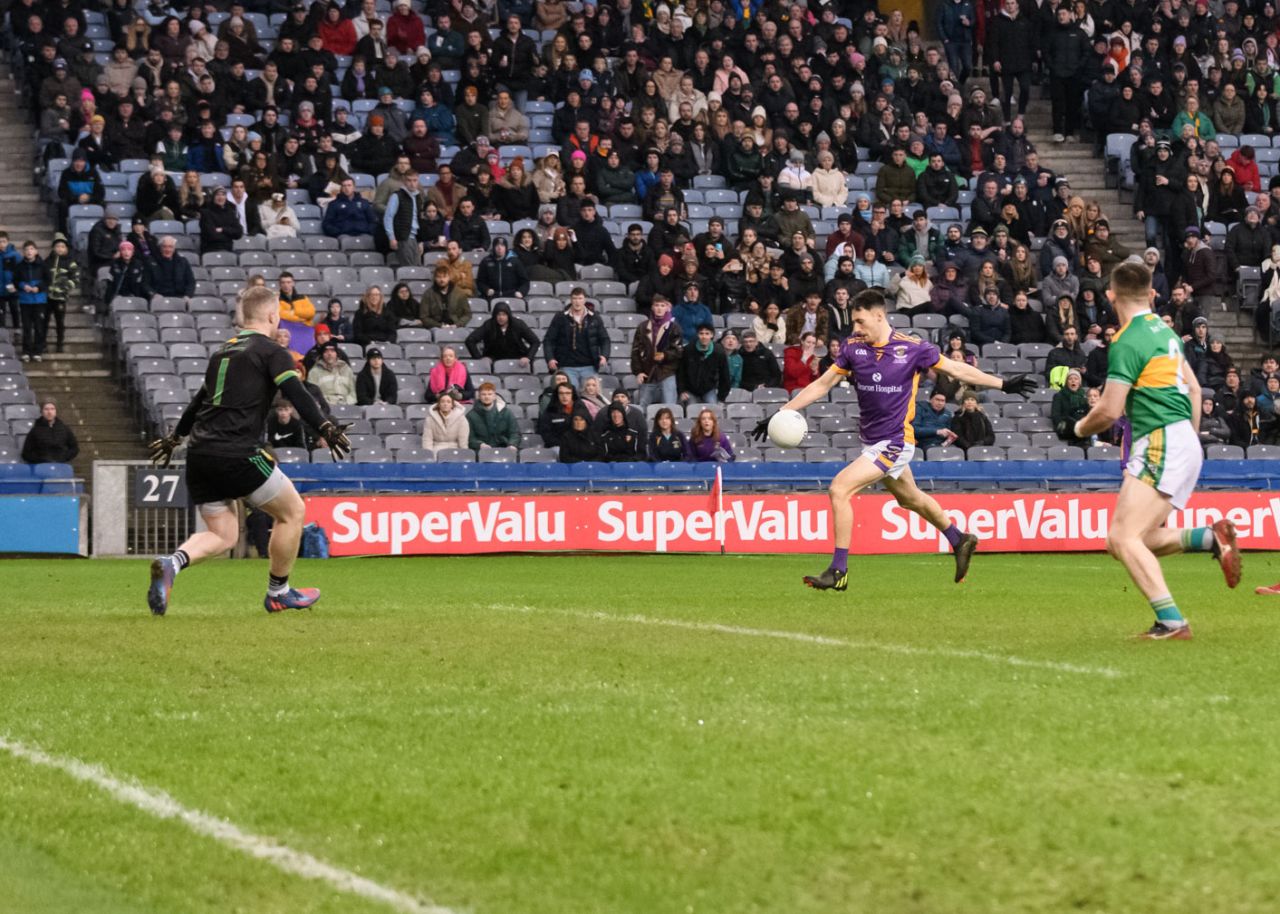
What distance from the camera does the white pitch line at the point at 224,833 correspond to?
493cm

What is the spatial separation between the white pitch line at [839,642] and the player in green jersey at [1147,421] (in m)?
0.95

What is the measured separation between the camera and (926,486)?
81.3ft

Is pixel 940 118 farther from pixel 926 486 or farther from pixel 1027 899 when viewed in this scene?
pixel 1027 899

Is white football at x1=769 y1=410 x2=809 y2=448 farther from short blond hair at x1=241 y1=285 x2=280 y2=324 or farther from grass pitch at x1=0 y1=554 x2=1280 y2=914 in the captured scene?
short blond hair at x1=241 y1=285 x2=280 y2=324

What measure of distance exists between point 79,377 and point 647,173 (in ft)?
30.7

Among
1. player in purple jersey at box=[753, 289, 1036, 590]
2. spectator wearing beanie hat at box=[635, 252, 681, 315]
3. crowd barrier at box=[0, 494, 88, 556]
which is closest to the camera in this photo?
player in purple jersey at box=[753, 289, 1036, 590]

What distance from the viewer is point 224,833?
5.70 m

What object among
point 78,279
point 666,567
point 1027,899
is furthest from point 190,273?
point 1027,899

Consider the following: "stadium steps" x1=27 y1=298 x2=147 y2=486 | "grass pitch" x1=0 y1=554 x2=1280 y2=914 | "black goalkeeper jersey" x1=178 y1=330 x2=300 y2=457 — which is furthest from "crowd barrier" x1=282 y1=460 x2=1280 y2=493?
"grass pitch" x1=0 y1=554 x2=1280 y2=914

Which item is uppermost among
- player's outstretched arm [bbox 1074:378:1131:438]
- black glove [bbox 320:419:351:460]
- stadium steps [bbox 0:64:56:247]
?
stadium steps [bbox 0:64:56:247]

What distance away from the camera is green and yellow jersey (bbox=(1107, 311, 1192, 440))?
33.1 ft

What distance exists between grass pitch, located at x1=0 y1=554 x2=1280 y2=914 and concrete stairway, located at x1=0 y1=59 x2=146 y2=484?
1381 cm

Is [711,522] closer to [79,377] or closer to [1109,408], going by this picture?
[79,377]

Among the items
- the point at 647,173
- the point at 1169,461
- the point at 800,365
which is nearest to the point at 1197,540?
the point at 1169,461
